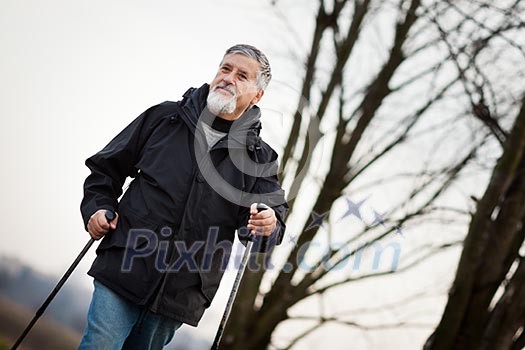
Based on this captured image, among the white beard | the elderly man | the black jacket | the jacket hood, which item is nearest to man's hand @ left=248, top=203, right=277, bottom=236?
the elderly man

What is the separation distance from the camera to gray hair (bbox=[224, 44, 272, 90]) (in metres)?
3.13

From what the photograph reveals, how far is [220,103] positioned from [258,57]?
308 mm

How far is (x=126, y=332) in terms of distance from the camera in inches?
115

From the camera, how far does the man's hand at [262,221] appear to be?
283 centimetres

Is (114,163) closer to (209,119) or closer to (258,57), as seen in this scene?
(209,119)

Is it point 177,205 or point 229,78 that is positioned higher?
point 229,78

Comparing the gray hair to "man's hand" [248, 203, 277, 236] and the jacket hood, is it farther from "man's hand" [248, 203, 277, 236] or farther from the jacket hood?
"man's hand" [248, 203, 277, 236]

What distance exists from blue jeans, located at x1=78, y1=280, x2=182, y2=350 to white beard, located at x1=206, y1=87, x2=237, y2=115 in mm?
858

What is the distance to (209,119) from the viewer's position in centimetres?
308

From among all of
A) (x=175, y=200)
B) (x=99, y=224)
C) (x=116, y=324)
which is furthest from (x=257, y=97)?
(x=116, y=324)

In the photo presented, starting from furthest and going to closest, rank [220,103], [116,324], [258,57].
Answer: [258,57] < [220,103] < [116,324]

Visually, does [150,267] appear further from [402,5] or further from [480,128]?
[402,5]

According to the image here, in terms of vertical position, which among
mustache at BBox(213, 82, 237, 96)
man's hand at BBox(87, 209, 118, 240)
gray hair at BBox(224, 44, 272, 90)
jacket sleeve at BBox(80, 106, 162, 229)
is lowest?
man's hand at BBox(87, 209, 118, 240)

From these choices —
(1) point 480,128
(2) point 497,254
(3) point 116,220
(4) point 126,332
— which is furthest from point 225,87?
(1) point 480,128
